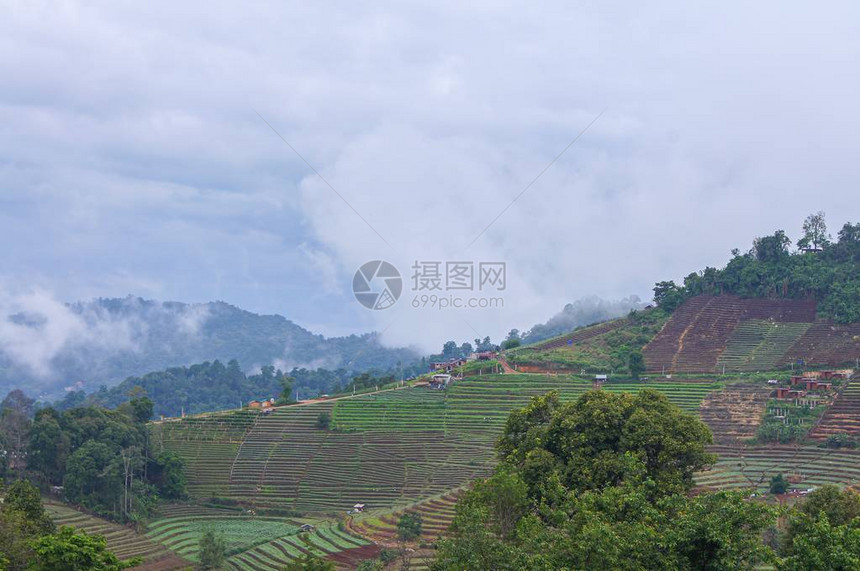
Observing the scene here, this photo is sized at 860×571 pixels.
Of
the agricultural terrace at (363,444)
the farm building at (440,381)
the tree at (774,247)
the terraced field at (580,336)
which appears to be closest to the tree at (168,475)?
the agricultural terrace at (363,444)

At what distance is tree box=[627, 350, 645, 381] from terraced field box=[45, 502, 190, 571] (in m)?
31.3

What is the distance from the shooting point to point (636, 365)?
5581 cm

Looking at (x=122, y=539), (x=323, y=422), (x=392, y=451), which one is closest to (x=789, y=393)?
(x=392, y=451)

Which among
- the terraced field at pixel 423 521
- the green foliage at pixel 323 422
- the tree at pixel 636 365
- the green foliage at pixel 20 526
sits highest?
the tree at pixel 636 365

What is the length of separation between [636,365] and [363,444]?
61.7ft

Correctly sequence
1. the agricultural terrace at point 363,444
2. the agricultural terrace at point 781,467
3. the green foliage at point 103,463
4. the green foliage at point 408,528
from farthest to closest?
the agricultural terrace at point 363,444 → the green foliage at point 103,463 → the agricultural terrace at point 781,467 → the green foliage at point 408,528

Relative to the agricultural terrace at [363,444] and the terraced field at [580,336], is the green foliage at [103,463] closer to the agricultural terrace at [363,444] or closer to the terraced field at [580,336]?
the agricultural terrace at [363,444]

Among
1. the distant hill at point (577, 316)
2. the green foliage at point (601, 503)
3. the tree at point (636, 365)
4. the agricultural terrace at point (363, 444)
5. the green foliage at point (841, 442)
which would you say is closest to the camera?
the green foliage at point (601, 503)

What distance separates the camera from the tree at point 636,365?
183 feet

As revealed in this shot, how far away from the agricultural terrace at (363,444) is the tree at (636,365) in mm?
1779

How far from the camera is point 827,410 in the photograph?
4519 centimetres

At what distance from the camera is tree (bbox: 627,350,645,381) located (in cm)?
5581

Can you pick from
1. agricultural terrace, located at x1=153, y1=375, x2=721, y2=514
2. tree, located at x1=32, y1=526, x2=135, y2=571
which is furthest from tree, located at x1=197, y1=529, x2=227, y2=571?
tree, located at x1=32, y1=526, x2=135, y2=571

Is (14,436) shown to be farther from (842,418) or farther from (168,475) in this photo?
(842,418)
